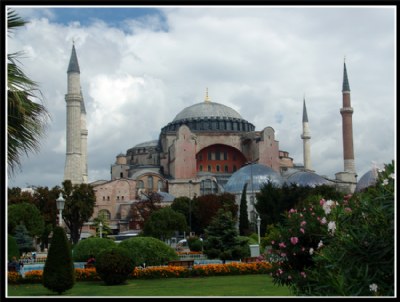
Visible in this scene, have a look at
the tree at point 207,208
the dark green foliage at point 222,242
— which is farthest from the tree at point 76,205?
the dark green foliage at point 222,242

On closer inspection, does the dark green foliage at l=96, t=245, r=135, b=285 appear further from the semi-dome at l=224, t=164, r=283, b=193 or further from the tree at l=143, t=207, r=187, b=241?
the semi-dome at l=224, t=164, r=283, b=193

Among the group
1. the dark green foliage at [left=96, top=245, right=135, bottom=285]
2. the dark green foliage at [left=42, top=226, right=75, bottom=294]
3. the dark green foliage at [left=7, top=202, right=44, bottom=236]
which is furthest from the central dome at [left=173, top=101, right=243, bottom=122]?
the dark green foliage at [left=42, top=226, right=75, bottom=294]

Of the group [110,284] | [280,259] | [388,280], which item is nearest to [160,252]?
[110,284]

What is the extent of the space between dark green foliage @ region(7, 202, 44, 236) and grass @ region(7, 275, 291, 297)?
1593cm

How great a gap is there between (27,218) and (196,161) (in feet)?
113

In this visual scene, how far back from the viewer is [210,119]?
69188 mm

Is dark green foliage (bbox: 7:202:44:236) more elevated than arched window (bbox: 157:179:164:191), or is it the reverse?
arched window (bbox: 157:179:164:191)

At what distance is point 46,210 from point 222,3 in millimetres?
37551

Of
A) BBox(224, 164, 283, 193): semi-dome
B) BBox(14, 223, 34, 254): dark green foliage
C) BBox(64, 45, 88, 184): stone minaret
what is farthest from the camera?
BBox(224, 164, 283, 193): semi-dome

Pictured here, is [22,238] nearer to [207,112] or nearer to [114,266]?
[114,266]

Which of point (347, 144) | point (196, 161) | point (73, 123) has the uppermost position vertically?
point (73, 123)

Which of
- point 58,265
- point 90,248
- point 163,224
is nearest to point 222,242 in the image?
point 90,248

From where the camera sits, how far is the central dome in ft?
231

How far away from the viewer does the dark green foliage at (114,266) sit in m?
15.1
